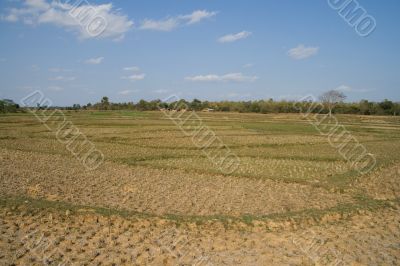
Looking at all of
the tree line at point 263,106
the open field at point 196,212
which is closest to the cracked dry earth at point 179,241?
the open field at point 196,212

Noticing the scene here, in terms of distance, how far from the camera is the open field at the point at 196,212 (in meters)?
6.05

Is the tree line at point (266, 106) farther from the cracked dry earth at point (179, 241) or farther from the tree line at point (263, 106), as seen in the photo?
the cracked dry earth at point (179, 241)

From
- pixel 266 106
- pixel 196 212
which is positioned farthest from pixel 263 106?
pixel 196 212

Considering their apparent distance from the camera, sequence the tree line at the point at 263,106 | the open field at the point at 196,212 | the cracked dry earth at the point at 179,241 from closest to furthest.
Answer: the cracked dry earth at the point at 179,241 < the open field at the point at 196,212 < the tree line at the point at 263,106

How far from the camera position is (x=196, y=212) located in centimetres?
856

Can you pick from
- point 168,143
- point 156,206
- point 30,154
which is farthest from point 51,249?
point 168,143

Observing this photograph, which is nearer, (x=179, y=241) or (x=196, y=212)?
(x=179, y=241)

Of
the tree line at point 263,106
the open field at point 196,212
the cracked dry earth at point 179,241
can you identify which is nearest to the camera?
the cracked dry earth at point 179,241

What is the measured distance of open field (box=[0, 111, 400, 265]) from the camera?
605 centimetres

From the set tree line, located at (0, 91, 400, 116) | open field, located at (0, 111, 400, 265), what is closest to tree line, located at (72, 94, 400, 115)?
tree line, located at (0, 91, 400, 116)

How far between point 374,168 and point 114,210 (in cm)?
1219

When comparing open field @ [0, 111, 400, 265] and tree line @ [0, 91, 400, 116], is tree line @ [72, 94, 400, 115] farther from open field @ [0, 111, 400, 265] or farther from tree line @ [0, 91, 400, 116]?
open field @ [0, 111, 400, 265]

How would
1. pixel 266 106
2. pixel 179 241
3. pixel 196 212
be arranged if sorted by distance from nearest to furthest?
1. pixel 179 241
2. pixel 196 212
3. pixel 266 106

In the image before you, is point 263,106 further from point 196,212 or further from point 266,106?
point 196,212
